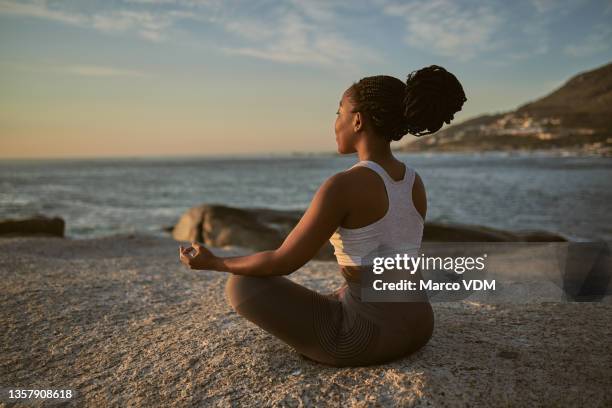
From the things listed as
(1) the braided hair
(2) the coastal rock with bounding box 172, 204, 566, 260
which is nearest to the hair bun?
(1) the braided hair

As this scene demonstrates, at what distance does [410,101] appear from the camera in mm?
2396

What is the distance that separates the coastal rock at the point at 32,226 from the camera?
39.7ft

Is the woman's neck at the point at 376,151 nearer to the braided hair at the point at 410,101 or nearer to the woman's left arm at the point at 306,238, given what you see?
the braided hair at the point at 410,101

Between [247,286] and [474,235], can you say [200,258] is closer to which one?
[247,286]

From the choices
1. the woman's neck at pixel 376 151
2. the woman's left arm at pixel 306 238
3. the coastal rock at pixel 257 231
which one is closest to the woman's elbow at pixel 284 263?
the woman's left arm at pixel 306 238

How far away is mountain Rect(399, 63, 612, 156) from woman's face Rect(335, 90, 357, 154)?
83.1 meters

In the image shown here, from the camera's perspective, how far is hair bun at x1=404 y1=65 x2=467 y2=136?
2.38m

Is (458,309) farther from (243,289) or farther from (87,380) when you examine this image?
(87,380)

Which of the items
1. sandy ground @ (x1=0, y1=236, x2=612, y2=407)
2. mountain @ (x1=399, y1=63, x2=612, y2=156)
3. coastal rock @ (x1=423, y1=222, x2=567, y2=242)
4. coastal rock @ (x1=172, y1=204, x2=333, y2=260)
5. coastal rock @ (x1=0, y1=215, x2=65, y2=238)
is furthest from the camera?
mountain @ (x1=399, y1=63, x2=612, y2=156)

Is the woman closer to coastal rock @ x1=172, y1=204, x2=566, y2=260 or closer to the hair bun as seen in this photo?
the hair bun

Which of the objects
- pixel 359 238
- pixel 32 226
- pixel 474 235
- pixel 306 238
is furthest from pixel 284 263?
pixel 32 226

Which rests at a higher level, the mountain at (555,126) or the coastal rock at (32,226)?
the mountain at (555,126)

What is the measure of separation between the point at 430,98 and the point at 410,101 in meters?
0.11

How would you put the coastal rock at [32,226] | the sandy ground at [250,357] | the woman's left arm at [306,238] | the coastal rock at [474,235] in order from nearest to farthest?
the woman's left arm at [306,238], the sandy ground at [250,357], the coastal rock at [474,235], the coastal rock at [32,226]
